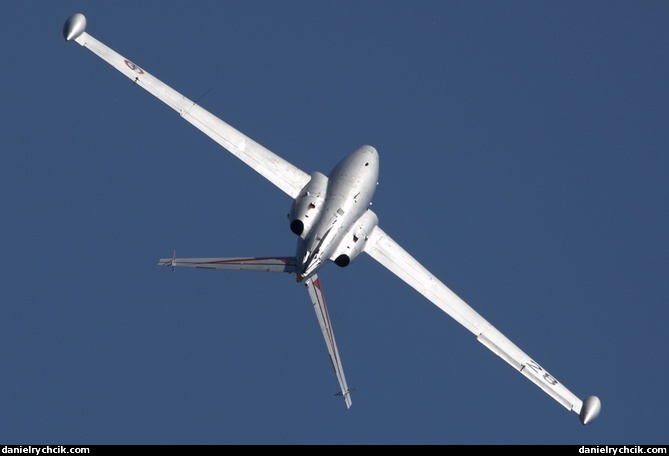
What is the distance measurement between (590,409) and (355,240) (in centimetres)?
1601

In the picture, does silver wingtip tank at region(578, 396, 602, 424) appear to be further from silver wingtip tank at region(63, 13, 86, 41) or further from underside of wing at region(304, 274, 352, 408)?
silver wingtip tank at region(63, 13, 86, 41)

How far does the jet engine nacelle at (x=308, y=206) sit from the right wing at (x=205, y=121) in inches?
80.7

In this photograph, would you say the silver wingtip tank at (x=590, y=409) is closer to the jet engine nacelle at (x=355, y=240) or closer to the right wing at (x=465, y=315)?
the right wing at (x=465, y=315)

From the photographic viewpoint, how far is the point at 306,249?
79500 mm

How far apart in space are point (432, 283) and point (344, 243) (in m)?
6.64

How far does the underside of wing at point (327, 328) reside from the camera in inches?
3145

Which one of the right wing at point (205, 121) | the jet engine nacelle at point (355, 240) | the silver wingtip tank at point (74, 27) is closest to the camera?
the jet engine nacelle at point (355, 240)

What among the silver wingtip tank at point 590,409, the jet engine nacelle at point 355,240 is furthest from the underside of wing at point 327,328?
the silver wingtip tank at point 590,409

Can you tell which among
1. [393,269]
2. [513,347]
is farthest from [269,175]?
[513,347]

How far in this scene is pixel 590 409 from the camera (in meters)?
83.2

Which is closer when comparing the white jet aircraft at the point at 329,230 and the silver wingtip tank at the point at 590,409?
the white jet aircraft at the point at 329,230

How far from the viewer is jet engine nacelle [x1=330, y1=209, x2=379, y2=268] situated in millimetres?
81312

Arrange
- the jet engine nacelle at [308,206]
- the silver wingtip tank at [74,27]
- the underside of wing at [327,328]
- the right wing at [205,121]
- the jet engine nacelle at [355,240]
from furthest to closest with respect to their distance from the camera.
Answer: the silver wingtip tank at [74,27] < the right wing at [205,121] < the jet engine nacelle at [355,240] < the jet engine nacelle at [308,206] < the underside of wing at [327,328]

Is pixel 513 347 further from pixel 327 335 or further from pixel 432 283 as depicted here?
pixel 327 335
